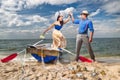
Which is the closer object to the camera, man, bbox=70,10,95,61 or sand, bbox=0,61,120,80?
sand, bbox=0,61,120,80

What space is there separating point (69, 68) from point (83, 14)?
7.82ft

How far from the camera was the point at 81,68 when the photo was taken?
10.1 meters

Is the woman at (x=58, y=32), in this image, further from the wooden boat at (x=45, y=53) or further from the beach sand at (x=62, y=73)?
the beach sand at (x=62, y=73)

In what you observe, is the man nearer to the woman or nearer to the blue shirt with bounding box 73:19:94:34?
the blue shirt with bounding box 73:19:94:34

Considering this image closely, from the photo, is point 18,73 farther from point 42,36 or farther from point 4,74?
point 42,36

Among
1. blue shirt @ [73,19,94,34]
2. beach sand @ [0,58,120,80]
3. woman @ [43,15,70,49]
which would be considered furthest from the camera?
woman @ [43,15,70,49]

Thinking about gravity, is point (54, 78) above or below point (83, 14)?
below

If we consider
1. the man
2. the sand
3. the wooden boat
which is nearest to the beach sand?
the sand

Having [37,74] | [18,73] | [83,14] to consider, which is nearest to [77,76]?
[37,74]

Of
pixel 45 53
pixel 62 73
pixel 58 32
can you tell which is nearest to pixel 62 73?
pixel 62 73

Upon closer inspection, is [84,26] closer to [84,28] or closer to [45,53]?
[84,28]

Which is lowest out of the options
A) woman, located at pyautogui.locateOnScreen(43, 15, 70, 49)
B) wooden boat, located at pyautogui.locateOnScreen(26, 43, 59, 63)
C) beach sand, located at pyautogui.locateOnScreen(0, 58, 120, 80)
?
beach sand, located at pyautogui.locateOnScreen(0, 58, 120, 80)

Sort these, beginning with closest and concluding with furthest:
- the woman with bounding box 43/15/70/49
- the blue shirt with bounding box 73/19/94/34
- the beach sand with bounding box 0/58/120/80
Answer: the beach sand with bounding box 0/58/120/80
the blue shirt with bounding box 73/19/94/34
the woman with bounding box 43/15/70/49

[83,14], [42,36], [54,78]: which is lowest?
[54,78]
